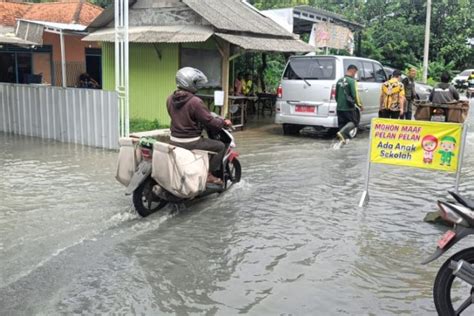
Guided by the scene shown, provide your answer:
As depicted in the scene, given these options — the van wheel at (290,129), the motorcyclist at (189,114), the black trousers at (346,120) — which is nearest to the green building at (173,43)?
the van wheel at (290,129)

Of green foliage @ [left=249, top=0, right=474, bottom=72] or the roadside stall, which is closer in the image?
the roadside stall

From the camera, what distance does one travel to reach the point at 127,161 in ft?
20.2

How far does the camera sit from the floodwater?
4.05 m

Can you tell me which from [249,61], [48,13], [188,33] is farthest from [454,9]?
[188,33]

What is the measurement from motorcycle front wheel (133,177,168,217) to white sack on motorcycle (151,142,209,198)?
0.25 metres

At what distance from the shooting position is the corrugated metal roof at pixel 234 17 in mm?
12134

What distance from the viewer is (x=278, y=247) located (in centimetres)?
520

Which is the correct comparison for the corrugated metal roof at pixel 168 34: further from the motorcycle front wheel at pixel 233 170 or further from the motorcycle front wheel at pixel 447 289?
the motorcycle front wheel at pixel 447 289

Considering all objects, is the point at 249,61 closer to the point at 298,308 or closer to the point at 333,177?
the point at 333,177

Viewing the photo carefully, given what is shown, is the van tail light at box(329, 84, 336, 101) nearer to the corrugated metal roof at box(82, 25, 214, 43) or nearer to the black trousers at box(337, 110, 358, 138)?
the black trousers at box(337, 110, 358, 138)

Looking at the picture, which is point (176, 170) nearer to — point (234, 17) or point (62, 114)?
point (62, 114)

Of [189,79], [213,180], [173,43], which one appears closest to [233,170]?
[213,180]

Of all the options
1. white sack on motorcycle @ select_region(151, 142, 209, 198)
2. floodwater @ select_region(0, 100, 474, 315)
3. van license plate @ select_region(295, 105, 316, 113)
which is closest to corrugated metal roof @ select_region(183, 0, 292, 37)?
van license plate @ select_region(295, 105, 316, 113)

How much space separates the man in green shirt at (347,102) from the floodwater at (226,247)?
230 cm
